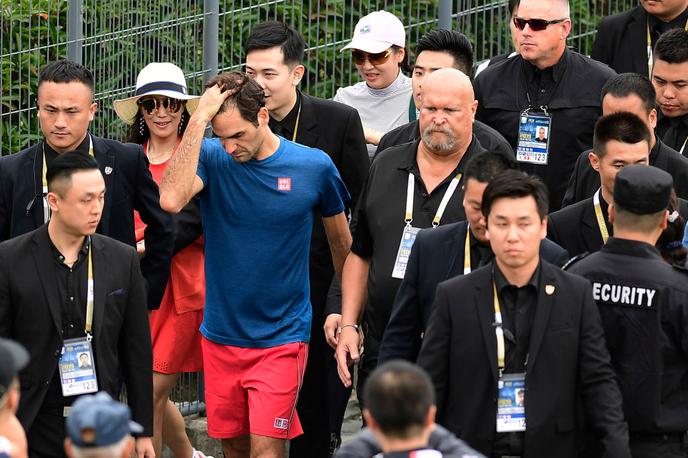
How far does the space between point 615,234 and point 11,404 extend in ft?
9.16

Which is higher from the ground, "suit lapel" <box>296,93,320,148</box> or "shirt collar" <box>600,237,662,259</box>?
"suit lapel" <box>296,93,320,148</box>

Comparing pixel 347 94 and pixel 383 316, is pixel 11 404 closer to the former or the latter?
pixel 383 316

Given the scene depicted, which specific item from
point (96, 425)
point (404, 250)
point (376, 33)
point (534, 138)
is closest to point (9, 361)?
point (96, 425)

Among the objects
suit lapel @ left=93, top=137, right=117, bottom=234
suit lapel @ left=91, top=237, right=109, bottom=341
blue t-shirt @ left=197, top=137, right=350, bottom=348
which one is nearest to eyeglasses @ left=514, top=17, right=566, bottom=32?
blue t-shirt @ left=197, top=137, right=350, bottom=348

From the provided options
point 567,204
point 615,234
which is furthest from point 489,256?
point 567,204

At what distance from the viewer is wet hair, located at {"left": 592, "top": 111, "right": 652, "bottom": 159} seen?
7.95m

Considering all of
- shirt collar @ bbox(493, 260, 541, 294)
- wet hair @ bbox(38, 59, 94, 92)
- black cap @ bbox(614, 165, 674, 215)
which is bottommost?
shirt collar @ bbox(493, 260, 541, 294)

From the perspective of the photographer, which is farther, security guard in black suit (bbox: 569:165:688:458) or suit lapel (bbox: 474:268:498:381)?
security guard in black suit (bbox: 569:165:688:458)

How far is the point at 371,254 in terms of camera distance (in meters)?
8.29

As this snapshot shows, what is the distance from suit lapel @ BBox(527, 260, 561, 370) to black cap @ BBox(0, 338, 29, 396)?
7.15 feet

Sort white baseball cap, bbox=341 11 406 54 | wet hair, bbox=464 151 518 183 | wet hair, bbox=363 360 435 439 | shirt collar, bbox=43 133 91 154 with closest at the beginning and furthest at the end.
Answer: wet hair, bbox=363 360 435 439, wet hair, bbox=464 151 518 183, shirt collar, bbox=43 133 91 154, white baseball cap, bbox=341 11 406 54

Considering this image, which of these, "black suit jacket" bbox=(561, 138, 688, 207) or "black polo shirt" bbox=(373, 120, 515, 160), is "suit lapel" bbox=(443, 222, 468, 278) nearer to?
"black polo shirt" bbox=(373, 120, 515, 160)

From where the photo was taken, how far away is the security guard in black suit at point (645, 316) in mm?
6961

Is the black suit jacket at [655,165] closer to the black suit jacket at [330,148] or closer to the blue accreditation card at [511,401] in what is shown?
the black suit jacket at [330,148]
